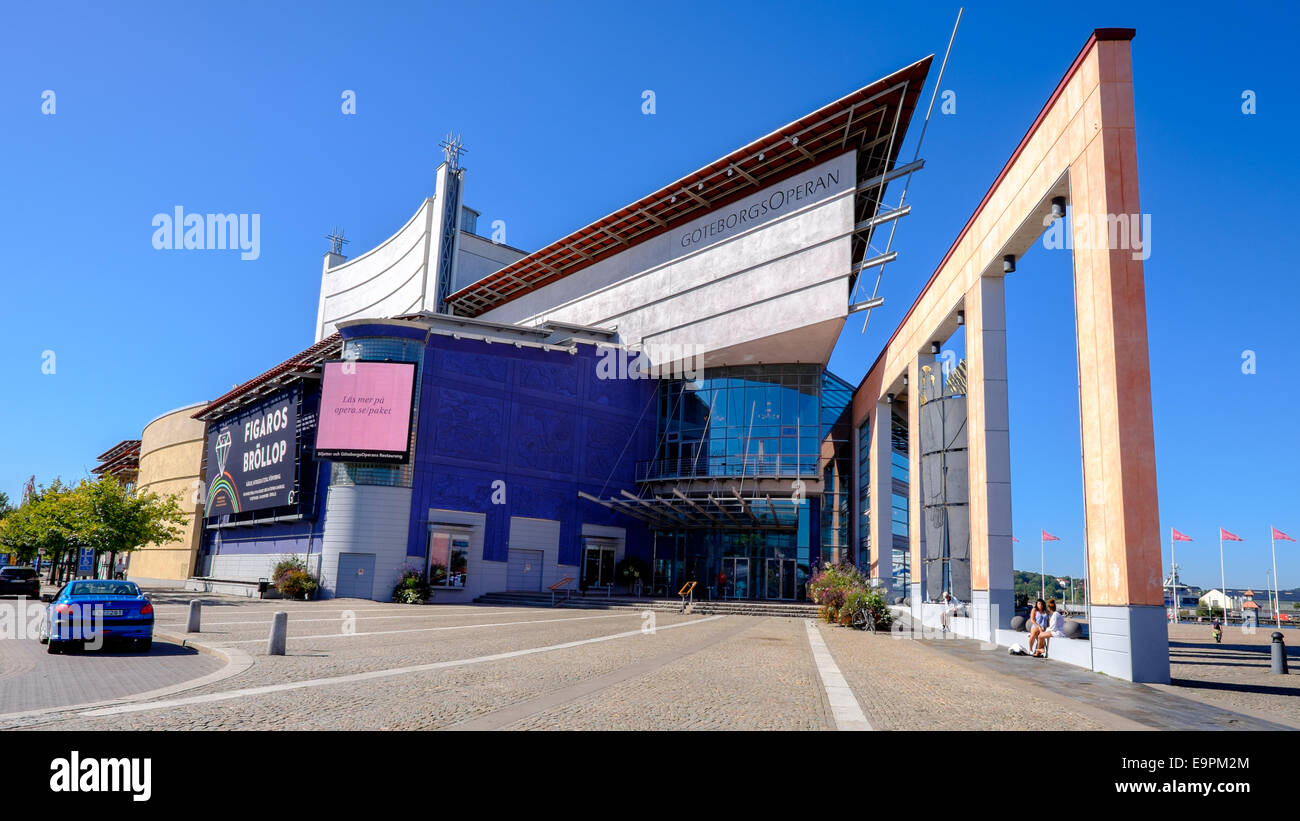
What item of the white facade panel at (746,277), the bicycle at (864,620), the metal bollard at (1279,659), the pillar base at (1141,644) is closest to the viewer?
the pillar base at (1141,644)

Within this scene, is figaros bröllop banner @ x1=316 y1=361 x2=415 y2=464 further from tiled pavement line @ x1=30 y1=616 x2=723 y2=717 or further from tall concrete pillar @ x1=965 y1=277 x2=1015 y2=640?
tall concrete pillar @ x1=965 y1=277 x2=1015 y2=640

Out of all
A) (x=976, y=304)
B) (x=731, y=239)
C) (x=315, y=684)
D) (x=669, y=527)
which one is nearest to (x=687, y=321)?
(x=731, y=239)

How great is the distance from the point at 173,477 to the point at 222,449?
34.9ft

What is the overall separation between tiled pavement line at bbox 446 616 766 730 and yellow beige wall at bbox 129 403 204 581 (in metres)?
45.3

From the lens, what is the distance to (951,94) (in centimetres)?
3141

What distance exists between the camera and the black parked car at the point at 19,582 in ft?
107

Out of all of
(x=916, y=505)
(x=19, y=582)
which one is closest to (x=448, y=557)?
(x=19, y=582)

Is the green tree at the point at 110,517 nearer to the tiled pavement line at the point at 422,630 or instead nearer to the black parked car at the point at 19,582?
the black parked car at the point at 19,582

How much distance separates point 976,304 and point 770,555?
→ 74.2 ft

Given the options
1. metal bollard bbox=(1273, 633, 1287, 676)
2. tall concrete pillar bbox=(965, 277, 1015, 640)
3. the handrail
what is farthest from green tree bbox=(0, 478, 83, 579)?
metal bollard bbox=(1273, 633, 1287, 676)

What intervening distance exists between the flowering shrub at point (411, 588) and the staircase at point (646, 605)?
8.99 ft

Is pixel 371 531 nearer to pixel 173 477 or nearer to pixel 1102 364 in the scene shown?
pixel 173 477

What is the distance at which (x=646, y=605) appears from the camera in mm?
35438

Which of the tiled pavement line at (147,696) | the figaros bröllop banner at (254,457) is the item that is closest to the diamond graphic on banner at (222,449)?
the figaros bröllop banner at (254,457)
